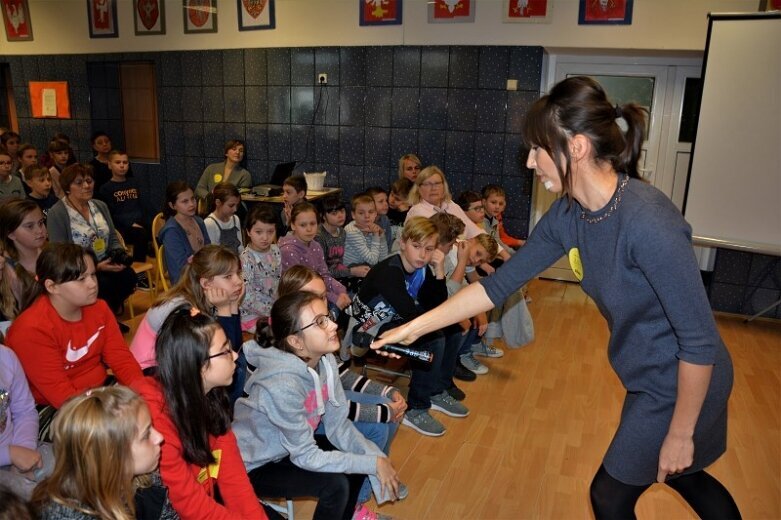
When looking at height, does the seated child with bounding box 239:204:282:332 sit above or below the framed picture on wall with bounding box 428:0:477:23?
below

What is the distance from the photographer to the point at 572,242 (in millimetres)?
1409

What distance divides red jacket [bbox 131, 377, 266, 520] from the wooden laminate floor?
1.91 ft

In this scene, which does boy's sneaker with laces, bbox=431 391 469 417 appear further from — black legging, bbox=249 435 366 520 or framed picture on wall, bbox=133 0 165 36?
framed picture on wall, bbox=133 0 165 36

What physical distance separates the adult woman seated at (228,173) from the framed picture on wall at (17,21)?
121 inches

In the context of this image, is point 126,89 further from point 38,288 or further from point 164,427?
point 164,427

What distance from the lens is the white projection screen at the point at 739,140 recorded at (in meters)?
4.00

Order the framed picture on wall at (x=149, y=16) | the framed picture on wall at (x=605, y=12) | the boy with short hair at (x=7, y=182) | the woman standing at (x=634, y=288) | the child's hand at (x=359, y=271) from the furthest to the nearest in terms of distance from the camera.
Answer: the framed picture on wall at (x=149, y=16) → the boy with short hair at (x=7, y=182) → the framed picture on wall at (x=605, y=12) → the child's hand at (x=359, y=271) → the woman standing at (x=634, y=288)

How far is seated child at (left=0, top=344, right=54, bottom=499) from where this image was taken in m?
1.70

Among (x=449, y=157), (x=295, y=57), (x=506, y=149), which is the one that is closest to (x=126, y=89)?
(x=295, y=57)

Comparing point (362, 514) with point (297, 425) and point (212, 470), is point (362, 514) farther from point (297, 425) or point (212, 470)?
point (212, 470)

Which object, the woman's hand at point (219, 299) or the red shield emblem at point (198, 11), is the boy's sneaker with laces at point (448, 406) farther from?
the red shield emblem at point (198, 11)

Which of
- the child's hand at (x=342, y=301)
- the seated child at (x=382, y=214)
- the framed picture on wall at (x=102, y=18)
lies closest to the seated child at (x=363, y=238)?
the seated child at (x=382, y=214)

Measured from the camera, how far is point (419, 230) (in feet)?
9.28

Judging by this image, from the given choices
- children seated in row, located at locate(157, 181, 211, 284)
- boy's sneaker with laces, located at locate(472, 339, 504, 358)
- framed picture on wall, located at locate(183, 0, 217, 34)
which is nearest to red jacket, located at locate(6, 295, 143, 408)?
children seated in row, located at locate(157, 181, 211, 284)
